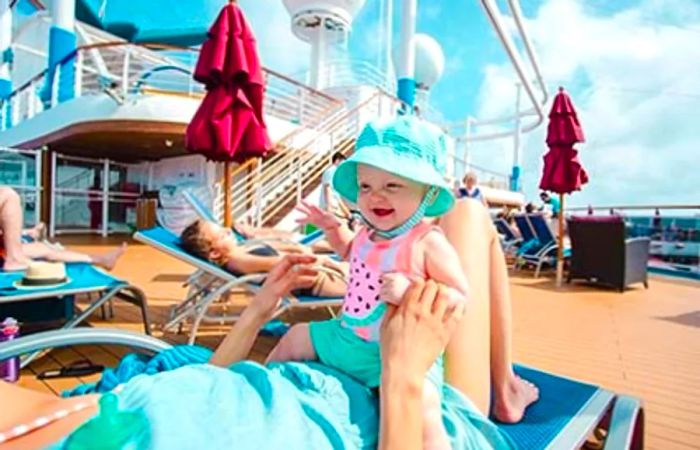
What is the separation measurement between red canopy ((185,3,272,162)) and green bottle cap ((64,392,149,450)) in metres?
3.37

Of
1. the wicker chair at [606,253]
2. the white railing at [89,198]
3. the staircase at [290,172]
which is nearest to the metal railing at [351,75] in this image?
the staircase at [290,172]

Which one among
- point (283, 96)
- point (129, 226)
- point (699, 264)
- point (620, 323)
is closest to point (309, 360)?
point (620, 323)

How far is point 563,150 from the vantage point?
19.9ft

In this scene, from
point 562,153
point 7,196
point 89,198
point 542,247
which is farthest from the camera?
point 89,198

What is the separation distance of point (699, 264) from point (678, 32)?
8906mm

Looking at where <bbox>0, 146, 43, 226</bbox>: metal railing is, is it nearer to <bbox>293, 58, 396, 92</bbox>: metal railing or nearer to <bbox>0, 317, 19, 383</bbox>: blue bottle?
<bbox>293, 58, 396, 92</bbox>: metal railing

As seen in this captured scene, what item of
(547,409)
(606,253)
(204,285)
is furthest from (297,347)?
(606,253)

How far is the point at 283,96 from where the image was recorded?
35.6 feet

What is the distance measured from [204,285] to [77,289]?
1213 millimetres

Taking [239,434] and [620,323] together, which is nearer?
[239,434]

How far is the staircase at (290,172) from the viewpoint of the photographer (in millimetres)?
8648

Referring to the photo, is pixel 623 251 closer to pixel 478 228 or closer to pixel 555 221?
pixel 555 221

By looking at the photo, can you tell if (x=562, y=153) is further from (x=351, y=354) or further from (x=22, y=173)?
(x=22, y=173)

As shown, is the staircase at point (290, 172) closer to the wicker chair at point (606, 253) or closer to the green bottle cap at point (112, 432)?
the wicker chair at point (606, 253)
